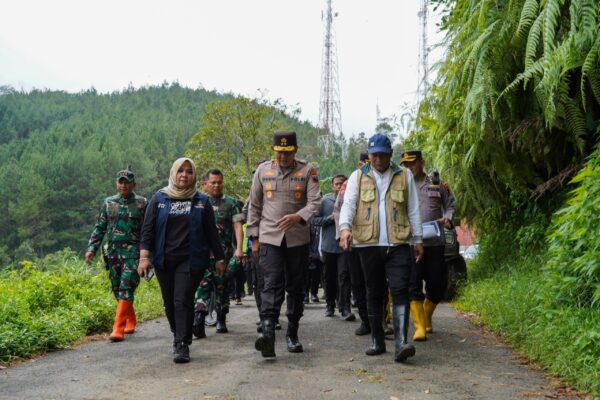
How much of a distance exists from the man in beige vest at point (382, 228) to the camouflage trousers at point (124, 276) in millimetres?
3131

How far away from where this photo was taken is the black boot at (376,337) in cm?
657

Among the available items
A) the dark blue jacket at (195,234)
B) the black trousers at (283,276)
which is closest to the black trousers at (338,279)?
the black trousers at (283,276)

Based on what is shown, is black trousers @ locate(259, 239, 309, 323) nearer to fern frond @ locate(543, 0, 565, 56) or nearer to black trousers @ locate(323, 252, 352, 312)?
black trousers @ locate(323, 252, 352, 312)

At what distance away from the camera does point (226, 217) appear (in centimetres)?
917

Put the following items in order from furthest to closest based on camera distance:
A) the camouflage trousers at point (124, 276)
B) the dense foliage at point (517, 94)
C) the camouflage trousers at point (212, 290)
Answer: the camouflage trousers at point (124, 276), the camouflage trousers at point (212, 290), the dense foliage at point (517, 94)

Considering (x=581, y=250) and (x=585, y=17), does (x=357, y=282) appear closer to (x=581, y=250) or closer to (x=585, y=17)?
(x=581, y=250)

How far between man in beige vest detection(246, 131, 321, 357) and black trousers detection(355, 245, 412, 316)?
0.68 m

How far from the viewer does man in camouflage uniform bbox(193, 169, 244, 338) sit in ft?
27.8

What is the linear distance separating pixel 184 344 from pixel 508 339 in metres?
3.32

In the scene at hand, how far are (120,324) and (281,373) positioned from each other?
10.1ft

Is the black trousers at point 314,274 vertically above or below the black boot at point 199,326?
above

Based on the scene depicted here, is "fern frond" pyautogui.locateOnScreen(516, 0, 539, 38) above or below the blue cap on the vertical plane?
above

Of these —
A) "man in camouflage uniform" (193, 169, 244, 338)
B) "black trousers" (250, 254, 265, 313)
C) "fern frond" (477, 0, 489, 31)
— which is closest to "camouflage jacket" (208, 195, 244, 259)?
"man in camouflage uniform" (193, 169, 244, 338)

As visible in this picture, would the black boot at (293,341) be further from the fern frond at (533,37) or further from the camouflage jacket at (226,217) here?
the fern frond at (533,37)
